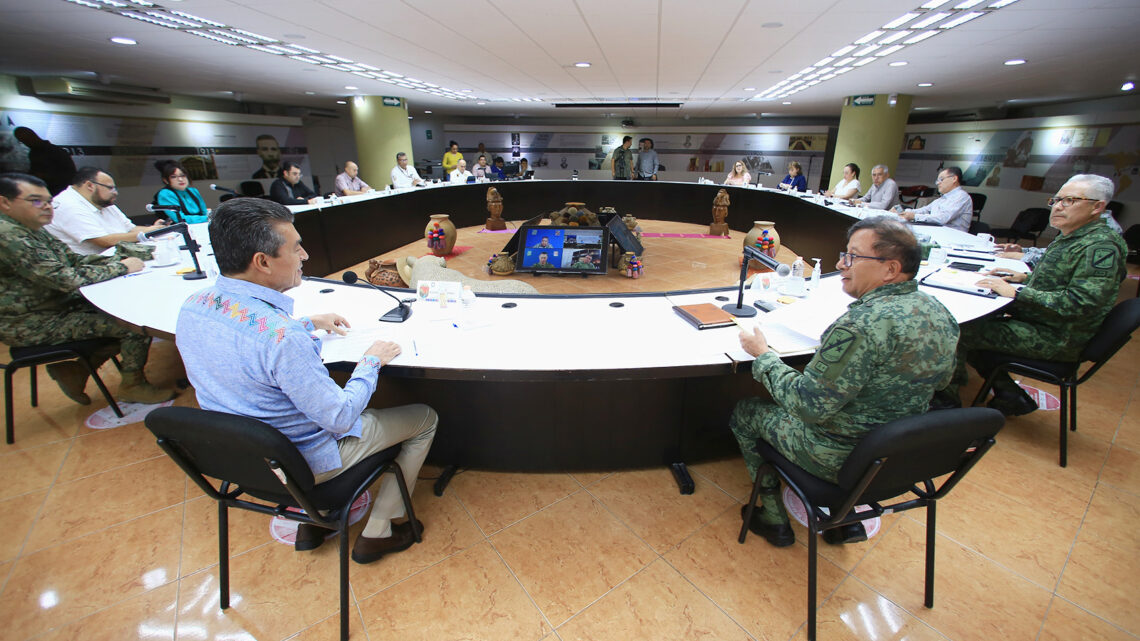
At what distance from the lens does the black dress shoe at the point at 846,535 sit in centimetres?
174

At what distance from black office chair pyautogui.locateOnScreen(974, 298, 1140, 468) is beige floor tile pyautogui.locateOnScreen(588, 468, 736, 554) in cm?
167

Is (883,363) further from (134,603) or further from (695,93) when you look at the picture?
(695,93)

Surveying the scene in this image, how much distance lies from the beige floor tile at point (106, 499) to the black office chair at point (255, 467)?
826 mm

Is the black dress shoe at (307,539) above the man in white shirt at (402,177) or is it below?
below

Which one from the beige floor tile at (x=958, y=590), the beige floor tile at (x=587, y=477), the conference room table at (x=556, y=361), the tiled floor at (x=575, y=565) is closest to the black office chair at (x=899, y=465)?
the beige floor tile at (x=958, y=590)

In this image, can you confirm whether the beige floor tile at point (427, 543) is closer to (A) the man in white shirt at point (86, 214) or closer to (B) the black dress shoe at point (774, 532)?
(B) the black dress shoe at point (774, 532)

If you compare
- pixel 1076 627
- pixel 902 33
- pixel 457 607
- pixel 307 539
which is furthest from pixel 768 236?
pixel 307 539

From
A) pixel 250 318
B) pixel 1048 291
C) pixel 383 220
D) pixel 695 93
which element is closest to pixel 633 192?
pixel 695 93

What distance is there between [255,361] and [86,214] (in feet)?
10.3

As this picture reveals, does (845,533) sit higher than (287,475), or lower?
lower

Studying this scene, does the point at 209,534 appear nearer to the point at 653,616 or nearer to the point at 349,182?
the point at 653,616

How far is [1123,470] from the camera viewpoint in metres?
2.13

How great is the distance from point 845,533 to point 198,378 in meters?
2.30

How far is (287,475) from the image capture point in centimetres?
111
